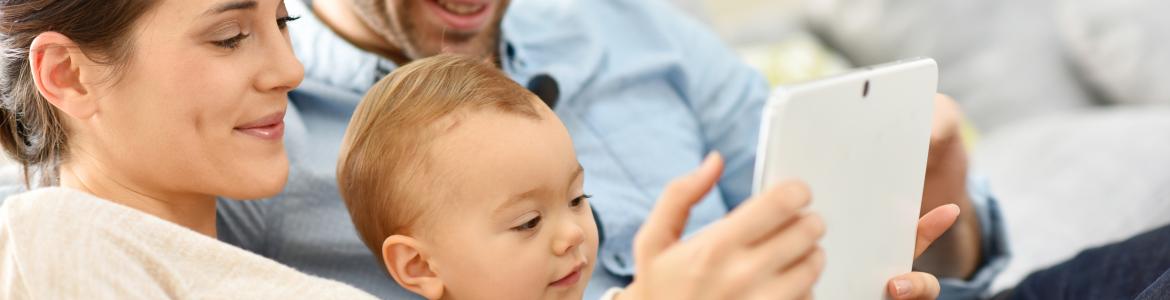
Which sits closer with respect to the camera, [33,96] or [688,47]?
[33,96]

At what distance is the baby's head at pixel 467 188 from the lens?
90 cm

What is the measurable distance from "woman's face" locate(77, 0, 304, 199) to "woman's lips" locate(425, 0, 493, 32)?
29 cm

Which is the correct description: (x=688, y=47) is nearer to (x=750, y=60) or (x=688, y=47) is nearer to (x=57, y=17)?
(x=750, y=60)

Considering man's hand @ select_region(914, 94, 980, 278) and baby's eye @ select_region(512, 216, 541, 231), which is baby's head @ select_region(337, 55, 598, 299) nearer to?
baby's eye @ select_region(512, 216, 541, 231)

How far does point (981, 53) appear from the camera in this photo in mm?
2227

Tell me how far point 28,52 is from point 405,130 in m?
0.28

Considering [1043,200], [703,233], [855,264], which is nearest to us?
[703,233]

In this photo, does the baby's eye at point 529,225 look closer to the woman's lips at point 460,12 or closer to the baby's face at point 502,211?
the baby's face at point 502,211

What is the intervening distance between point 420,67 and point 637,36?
0.58m

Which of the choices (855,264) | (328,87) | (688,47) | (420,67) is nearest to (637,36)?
(688,47)

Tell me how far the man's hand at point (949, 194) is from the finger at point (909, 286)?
0.76 ft

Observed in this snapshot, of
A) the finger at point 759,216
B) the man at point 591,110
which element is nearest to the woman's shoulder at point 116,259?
the man at point 591,110

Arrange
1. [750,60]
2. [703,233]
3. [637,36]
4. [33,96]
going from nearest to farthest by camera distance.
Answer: [703,233]
[33,96]
[637,36]
[750,60]

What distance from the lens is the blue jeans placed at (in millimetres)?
1166
